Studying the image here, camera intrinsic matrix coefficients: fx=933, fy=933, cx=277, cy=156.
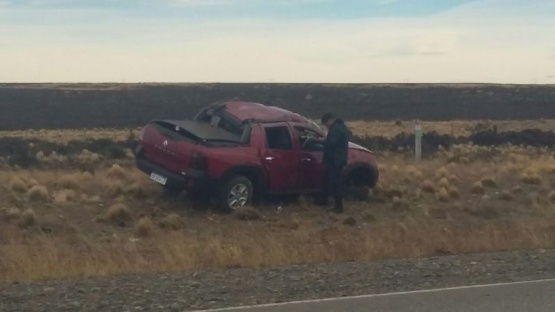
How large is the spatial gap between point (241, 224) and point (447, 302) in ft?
26.5

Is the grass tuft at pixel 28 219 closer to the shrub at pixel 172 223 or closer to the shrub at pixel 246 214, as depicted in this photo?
the shrub at pixel 172 223

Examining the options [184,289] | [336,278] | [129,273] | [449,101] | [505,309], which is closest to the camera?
[505,309]

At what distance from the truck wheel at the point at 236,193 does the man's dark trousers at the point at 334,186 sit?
1.50m

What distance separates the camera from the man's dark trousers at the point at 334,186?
679 inches

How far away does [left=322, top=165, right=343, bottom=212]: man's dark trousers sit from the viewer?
1723 centimetres

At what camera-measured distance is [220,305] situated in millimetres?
8383

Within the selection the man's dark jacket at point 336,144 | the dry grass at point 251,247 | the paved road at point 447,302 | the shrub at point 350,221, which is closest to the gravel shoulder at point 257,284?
the paved road at point 447,302

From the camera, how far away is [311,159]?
1780 cm

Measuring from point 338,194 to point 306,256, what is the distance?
18.1 ft

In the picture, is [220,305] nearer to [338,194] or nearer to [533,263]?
[533,263]

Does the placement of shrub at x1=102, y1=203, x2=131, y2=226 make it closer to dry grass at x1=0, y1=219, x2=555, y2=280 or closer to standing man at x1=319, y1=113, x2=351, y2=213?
dry grass at x1=0, y1=219, x2=555, y2=280

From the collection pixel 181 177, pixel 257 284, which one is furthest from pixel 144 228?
pixel 257 284

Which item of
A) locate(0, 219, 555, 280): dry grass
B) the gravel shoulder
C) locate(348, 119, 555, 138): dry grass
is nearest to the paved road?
the gravel shoulder

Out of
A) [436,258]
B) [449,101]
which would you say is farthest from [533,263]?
[449,101]
